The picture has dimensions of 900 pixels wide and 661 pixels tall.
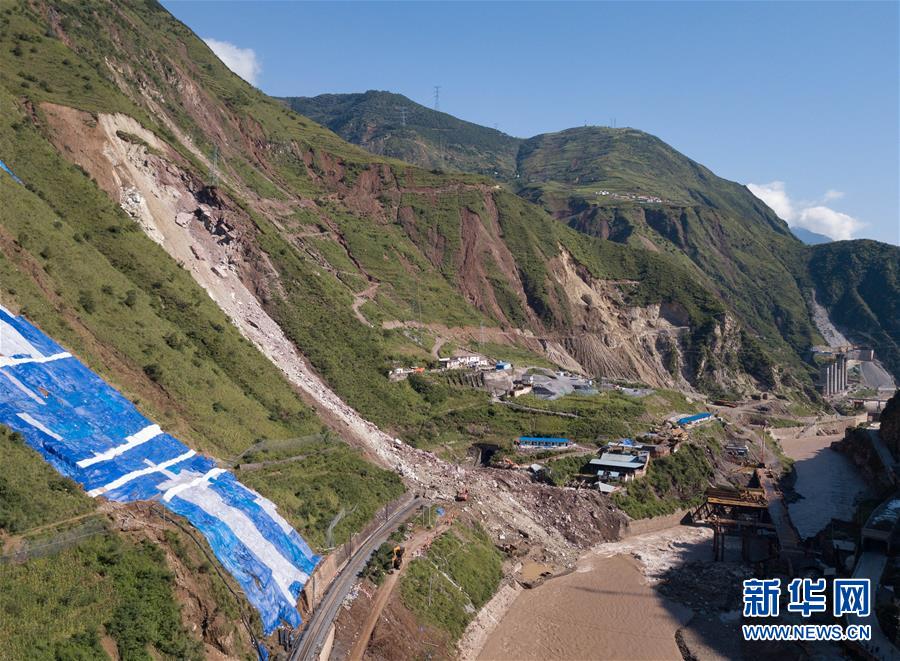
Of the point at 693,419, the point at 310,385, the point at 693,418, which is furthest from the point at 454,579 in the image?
the point at 693,418

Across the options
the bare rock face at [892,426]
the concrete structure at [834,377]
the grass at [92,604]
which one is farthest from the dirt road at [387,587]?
the concrete structure at [834,377]

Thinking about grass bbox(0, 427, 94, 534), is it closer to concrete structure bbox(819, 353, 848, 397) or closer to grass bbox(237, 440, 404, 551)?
grass bbox(237, 440, 404, 551)

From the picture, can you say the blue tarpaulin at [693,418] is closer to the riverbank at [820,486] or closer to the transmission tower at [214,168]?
the riverbank at [820,486]

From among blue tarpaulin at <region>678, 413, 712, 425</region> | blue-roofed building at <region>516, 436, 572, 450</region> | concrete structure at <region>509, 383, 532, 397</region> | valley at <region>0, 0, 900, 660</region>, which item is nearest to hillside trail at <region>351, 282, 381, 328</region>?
valley at <region>0, 0, 900, 660</region>

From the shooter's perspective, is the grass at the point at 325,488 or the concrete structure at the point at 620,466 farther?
the concrete structure at the point at 620,466

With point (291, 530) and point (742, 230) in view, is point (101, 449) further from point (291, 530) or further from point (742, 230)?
point (742, 230)

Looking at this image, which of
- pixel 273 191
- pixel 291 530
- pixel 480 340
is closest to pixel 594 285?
pixel 480 340
